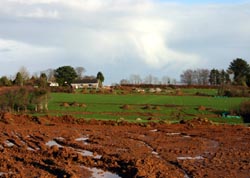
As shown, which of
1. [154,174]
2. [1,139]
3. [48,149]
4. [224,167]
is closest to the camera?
[154,174]

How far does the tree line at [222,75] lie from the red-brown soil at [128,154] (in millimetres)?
50971

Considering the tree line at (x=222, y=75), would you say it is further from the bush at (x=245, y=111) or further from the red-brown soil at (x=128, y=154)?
the red-brown soil at (x=128, y=154)

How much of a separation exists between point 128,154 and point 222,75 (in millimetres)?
81549

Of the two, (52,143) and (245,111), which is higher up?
(245,111)

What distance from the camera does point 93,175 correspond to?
12273mm

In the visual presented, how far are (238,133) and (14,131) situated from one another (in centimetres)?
1256

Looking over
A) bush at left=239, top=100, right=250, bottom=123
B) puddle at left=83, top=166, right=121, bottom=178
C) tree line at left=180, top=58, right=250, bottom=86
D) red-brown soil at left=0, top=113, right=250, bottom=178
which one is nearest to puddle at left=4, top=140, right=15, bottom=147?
red-brown soil at left=0, top=113, right=250, bottom=178

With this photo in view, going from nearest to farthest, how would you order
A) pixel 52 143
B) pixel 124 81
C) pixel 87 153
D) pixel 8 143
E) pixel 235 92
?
pixel 87 153
pixel 8 143
pixel 52 143
pixel 235 92
pixel 124 81

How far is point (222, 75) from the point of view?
9469 centimetres

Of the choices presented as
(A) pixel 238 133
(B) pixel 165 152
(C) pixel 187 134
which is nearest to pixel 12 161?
(B) pixel 165 152

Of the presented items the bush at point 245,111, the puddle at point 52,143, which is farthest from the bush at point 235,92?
the puddle at point 52,143

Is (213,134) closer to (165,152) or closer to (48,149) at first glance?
(165,152)

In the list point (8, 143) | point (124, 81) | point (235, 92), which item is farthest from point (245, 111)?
point (124, 81)

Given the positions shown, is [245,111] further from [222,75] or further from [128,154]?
[222,75]
